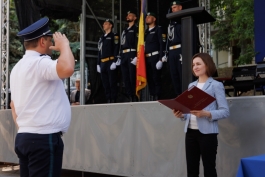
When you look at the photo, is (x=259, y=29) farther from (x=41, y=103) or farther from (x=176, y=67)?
(x=41, y=103)

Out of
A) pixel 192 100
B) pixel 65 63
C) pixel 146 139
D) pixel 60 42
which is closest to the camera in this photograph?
pixel 65 63

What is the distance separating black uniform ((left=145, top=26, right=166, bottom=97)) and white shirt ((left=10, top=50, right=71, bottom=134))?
13.9 ft

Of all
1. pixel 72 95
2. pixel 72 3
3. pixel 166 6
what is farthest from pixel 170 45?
pixel 72 95

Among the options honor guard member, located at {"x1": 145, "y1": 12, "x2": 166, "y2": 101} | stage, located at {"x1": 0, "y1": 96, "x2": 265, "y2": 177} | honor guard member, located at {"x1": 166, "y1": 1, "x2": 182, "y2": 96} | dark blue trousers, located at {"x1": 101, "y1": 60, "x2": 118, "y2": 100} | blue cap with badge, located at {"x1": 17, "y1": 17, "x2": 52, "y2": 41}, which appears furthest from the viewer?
dark blue trousers, located at {"x1": 101, "y1": 60, "x2": 118, "y2": 100}

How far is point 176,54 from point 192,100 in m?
3.22

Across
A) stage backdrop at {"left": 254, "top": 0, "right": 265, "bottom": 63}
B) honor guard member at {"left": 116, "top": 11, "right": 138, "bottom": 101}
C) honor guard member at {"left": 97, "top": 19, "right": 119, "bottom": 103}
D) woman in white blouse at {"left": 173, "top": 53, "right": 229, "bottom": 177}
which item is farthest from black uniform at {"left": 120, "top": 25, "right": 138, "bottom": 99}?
woman in white blouse at {"left": 173, "top": 53, "right": 229, "bottom": 177}

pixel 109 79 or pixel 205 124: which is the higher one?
pixel 109 79

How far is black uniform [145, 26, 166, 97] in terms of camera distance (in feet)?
22.5

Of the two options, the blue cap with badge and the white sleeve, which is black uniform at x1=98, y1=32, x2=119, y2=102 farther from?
the white sleeve

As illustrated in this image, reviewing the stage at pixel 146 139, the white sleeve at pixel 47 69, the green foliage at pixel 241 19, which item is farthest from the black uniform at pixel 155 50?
the green foliage at pixel 241 19

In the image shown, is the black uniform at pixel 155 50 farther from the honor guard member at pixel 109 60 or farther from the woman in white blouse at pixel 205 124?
the woman in white blouse at pixel 205 124

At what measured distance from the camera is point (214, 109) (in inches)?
139

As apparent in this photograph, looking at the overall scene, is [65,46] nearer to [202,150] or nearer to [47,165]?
[47,165]

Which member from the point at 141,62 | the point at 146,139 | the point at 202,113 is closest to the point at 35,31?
the point at 202,113
